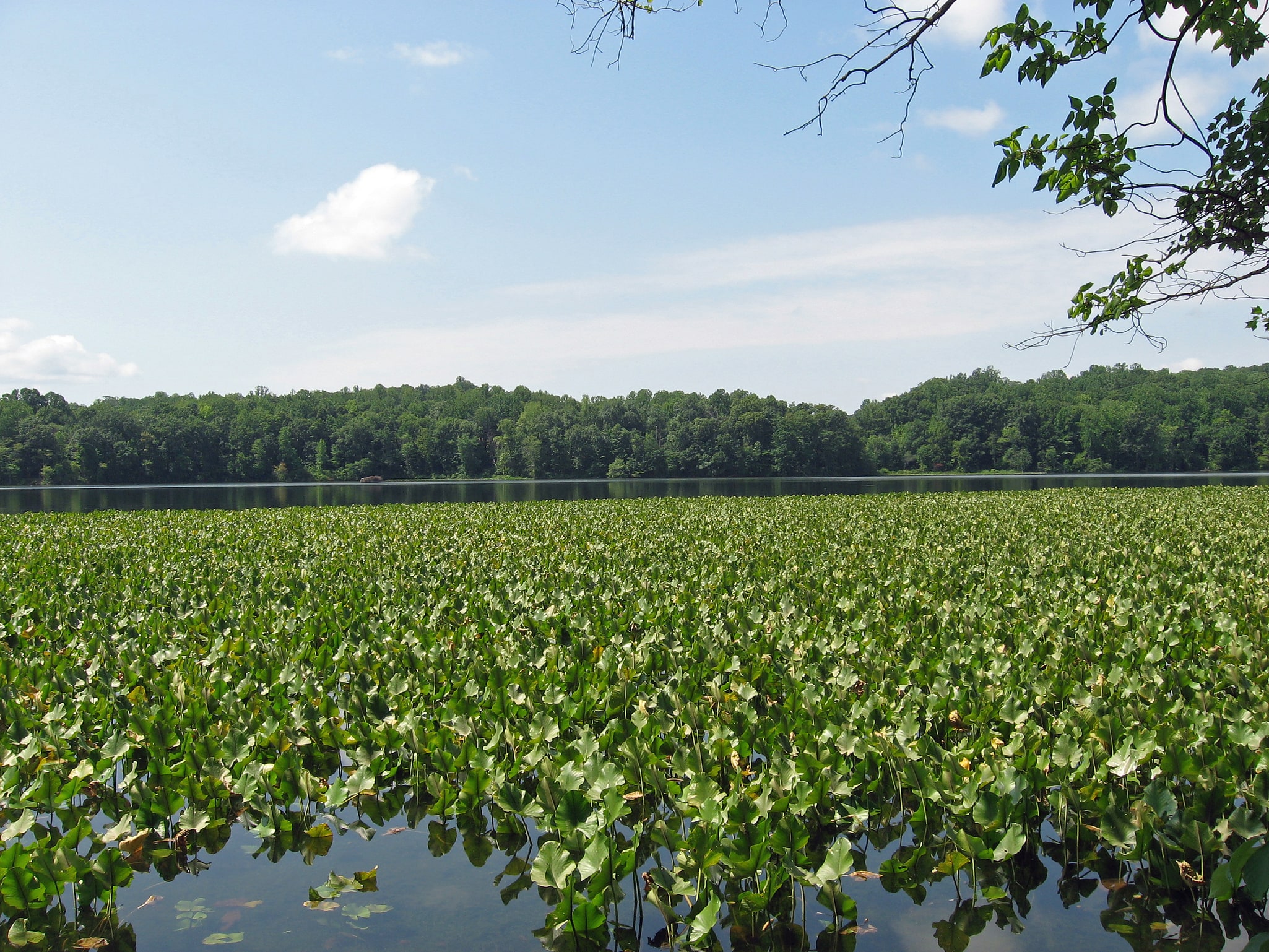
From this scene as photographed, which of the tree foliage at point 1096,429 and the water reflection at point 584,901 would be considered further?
the tree foliage at point 1096,429

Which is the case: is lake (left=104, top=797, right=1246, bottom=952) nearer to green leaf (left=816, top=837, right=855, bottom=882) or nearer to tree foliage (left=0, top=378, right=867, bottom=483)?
green leaf (left=816, top=837, right=855, bottom=882)

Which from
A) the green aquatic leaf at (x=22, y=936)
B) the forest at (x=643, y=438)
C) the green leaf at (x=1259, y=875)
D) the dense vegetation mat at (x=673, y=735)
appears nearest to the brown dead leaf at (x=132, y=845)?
the dense vegetation mat at (x=673, y=735)

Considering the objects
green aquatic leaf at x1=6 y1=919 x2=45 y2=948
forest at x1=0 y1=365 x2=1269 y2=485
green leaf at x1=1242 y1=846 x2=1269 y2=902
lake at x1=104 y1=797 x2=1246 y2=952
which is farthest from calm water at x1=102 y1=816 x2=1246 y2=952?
forest at x1=0 y1=365 x2=1269 y2=485

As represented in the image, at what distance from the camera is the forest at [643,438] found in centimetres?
9850

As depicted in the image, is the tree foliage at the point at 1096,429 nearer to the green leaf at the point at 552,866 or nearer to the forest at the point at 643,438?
the forest at the point at 643,438

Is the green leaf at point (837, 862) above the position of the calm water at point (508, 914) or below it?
above

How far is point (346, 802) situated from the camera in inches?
195

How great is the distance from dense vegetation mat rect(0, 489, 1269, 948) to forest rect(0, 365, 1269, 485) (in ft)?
306

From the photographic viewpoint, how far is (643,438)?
107250 mm


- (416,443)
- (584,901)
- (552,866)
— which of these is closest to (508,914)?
(552,866)

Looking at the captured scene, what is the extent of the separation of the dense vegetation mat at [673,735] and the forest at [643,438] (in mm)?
93345

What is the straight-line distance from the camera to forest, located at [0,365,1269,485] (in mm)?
98500

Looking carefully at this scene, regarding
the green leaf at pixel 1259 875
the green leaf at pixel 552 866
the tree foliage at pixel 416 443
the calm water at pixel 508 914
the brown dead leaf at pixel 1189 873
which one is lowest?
the calm water at pixel 508 914

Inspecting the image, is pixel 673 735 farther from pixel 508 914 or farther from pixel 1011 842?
pixel 1011 842
